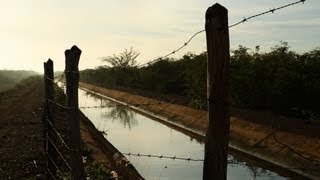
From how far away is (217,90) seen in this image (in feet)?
13.5

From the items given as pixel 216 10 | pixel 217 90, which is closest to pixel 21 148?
pixel 217 90

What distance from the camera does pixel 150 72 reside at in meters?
49.8

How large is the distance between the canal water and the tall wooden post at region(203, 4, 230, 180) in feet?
9.19

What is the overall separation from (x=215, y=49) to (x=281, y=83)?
20.6 metres

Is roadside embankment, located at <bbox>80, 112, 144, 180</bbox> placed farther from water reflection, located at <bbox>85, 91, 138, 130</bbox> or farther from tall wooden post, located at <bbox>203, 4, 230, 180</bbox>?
tall wooden post, located at <bbox>203, 4, 230, 180</bbox>

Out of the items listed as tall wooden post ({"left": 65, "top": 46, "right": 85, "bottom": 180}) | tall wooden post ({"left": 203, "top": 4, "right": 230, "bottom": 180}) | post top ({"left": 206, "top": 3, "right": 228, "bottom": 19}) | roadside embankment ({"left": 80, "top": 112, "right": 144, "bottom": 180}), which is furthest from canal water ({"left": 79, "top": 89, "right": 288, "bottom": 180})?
post top ({"left": 206, "top": 3, "right": 228, "bottom": 19})

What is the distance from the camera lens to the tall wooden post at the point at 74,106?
19.7 ft

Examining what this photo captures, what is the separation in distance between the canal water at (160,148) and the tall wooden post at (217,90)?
2.80m

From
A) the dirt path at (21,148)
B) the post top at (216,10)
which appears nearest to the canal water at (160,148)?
the dirt path at (21,148)

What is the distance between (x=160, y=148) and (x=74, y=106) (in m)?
14.1

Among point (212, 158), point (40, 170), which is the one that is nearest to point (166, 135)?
point (40, 170)

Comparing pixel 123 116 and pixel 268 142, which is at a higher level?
pixel 268 142

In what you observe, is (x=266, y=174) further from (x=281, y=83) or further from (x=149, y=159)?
(x=281, y=83)

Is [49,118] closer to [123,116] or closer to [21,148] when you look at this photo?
[21,148]
